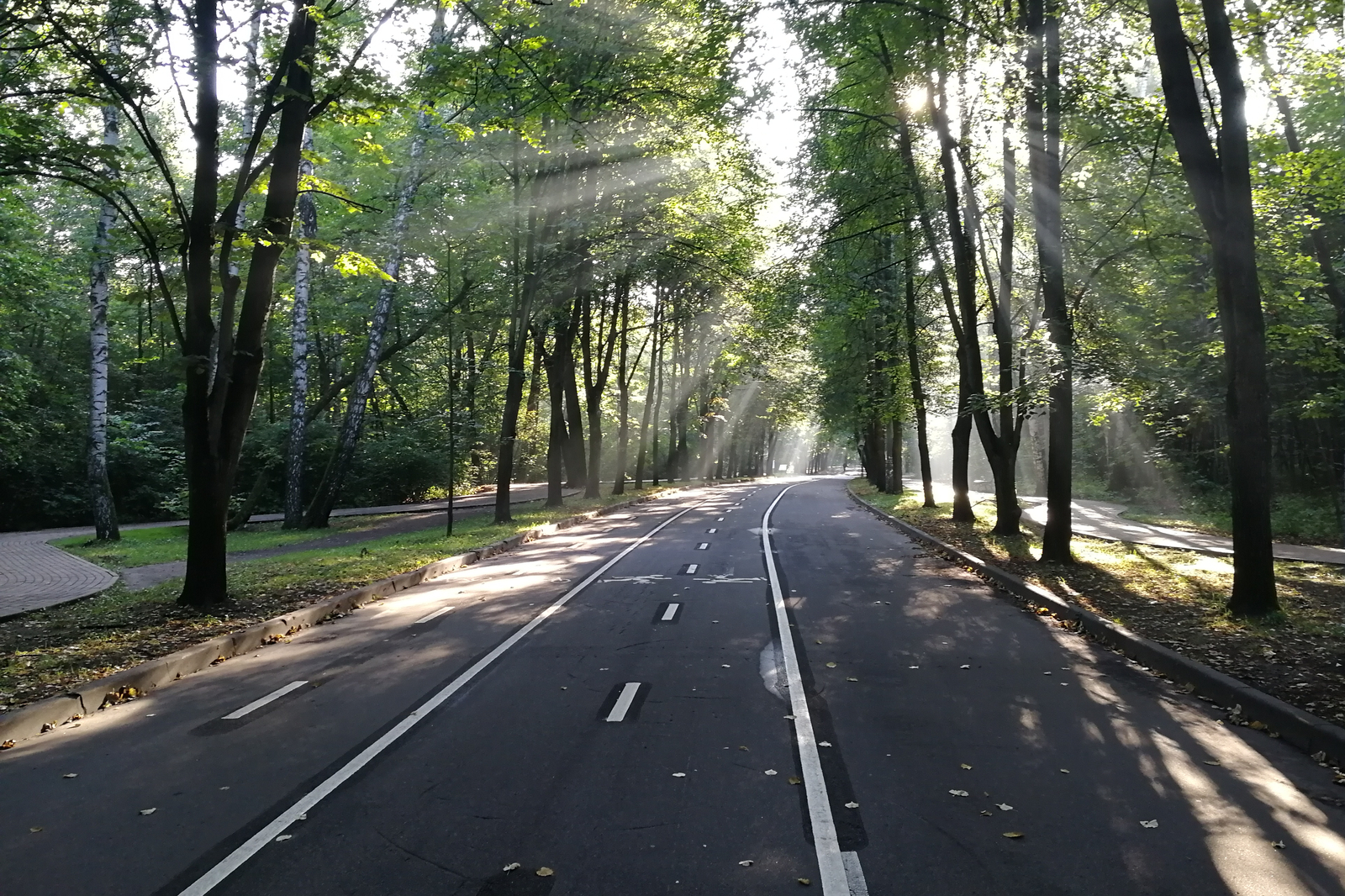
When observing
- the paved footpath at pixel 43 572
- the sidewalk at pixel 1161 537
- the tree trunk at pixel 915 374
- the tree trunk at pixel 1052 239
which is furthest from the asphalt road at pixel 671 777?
the tree trunk at pixel 915 374

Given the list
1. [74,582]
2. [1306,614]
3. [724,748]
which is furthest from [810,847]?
[74,582]

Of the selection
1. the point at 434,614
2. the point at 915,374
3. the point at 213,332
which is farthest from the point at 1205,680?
the point at 915,374

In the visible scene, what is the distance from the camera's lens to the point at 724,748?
19.9 ft

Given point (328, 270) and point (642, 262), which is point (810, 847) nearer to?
point (642, 262)

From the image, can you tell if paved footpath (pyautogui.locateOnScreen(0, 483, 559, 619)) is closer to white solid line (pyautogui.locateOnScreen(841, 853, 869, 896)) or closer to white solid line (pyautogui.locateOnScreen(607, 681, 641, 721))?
white solid line (pyautogui.locateOnScreen(607, 681, 641, 721))

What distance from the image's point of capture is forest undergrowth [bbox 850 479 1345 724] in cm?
762

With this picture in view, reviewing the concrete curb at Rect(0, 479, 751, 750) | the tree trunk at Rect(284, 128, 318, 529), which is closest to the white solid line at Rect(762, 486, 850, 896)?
the concrete curb at Rect(0, 479, 751, 750)

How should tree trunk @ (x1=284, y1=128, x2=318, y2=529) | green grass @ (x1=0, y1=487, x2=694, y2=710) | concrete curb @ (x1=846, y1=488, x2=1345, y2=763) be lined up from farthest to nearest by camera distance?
1. tree trunk @ (x1=284, y1=128, x2=318, y2=529)
2. green grass @ (x1=0, y1=487, x2=694, y2=710)
3. concrete curb @ (x1=846, y1=488, x2=1345, y2=763)

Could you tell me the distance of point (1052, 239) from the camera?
46.6 feet

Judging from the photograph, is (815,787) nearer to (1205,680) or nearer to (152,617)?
(1205,680)

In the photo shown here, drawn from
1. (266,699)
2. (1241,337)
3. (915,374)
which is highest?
(915,374)

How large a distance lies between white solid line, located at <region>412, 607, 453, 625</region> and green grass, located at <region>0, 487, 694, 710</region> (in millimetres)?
1677

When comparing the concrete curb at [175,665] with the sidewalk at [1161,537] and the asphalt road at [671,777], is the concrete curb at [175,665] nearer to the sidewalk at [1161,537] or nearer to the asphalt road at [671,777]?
the asphalt road at [671,777]

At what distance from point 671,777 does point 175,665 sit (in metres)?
5.50
